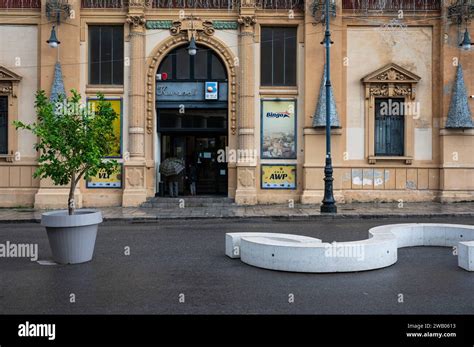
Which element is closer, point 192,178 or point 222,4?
point 222,4

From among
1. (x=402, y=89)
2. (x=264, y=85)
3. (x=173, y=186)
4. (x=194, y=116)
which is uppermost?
Result: (x=264, y=85)

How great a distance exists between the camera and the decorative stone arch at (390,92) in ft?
68.1

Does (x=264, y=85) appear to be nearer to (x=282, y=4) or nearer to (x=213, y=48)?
(x=213, y=48)

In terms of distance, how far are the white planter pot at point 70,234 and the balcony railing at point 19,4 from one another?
47.3 feet

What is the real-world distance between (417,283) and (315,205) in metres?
12.4

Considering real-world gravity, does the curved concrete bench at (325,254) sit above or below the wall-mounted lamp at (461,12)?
below

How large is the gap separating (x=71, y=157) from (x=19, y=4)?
1391 centimetres

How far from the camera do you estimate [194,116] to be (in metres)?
21.5

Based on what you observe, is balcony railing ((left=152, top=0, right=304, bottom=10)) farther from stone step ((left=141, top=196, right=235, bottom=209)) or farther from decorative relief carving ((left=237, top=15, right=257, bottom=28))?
stone step ((left=141, top=196, right=235, bottom=209))

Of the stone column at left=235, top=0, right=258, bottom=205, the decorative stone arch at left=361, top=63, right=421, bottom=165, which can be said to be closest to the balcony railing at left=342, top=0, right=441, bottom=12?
the decorative stone arch at left=361, top=63, right=421, bottom=165

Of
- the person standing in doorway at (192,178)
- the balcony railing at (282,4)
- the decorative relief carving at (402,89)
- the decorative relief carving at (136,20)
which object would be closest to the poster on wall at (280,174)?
the person standing in doorway at (192,178)

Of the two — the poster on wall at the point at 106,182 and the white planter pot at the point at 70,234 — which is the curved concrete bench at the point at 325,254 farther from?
the poster on wall at the point at 106,182

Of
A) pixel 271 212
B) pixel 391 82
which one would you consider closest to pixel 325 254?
pixel 271 212
